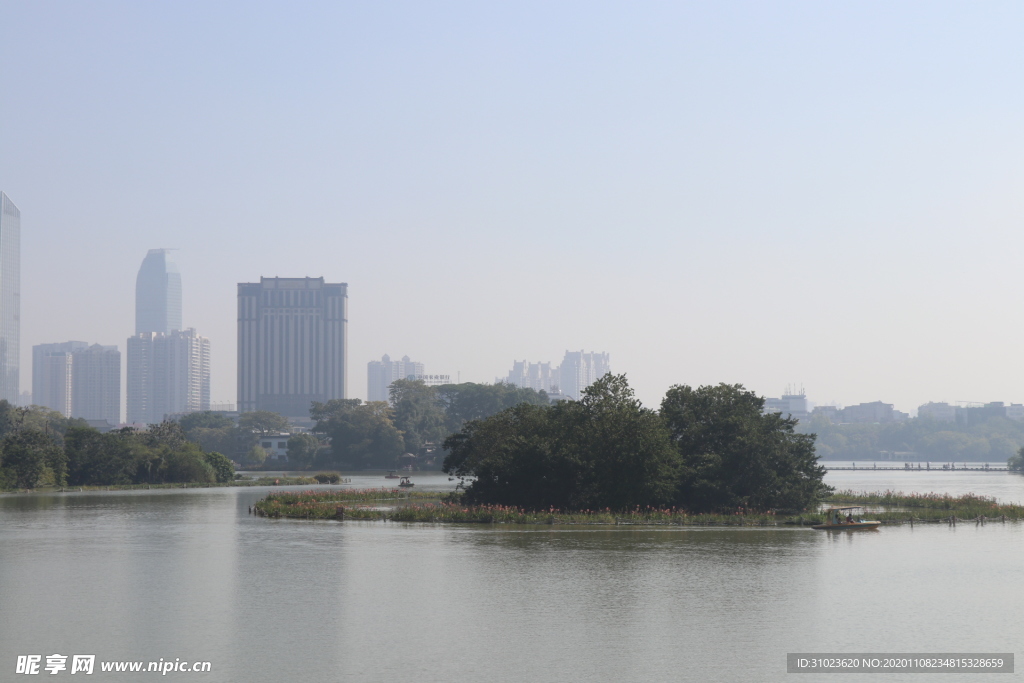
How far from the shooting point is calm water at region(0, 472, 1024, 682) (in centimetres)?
2183

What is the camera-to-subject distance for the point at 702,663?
69.9 ft

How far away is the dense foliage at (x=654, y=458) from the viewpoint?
54188 millimetres

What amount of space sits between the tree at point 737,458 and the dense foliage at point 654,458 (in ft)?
0.18

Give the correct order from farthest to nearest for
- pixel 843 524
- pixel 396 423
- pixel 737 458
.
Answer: pixel 396 423, pixel 737 458, pixel 843 524

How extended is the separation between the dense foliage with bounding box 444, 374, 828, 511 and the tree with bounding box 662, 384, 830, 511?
2.2 inches

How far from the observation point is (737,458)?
2213 inches

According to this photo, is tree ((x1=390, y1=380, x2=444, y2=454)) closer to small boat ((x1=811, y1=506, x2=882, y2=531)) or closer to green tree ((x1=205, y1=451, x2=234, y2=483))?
green tree ((x1=205, y1=451, x2=234, y2=483))

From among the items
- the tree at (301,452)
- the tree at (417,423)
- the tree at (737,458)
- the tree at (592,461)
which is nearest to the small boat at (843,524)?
the tree at (737,458)

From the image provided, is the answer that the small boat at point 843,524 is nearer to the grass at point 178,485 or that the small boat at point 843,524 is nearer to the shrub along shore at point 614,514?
the shrub along shore at point 614,514

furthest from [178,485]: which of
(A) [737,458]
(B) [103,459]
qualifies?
(A) [737,458]

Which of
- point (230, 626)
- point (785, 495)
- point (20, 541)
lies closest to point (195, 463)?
point (20, 541)

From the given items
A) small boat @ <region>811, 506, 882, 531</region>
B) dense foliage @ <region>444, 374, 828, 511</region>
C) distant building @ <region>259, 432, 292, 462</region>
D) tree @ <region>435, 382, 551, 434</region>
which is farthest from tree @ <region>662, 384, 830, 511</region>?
distant building @ <region>259, 432, 292, 462</region>

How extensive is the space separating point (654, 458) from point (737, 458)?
5567 mm

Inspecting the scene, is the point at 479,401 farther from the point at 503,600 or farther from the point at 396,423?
the point at 503,600
